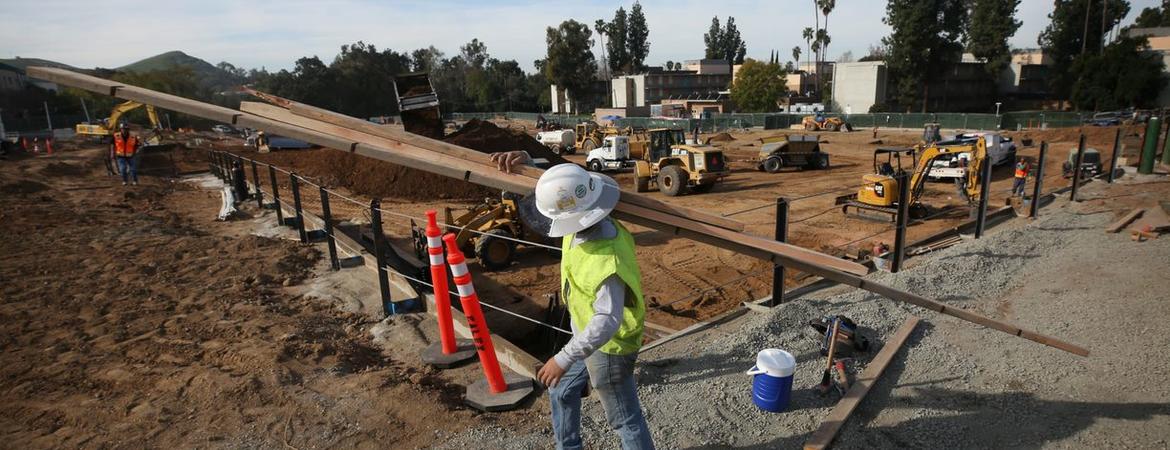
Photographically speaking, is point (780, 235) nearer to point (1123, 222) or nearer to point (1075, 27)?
point (1123, 222)

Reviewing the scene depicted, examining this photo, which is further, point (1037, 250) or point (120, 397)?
point (1037, 250)

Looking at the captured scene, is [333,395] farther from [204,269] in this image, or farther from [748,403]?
[204,269]

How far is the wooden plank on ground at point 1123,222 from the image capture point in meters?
7.82

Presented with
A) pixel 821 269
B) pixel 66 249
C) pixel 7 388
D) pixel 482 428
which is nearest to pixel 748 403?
pixel 821 269

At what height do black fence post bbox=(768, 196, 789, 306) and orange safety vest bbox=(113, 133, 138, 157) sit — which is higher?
orange safety vest bbox=(113, 133, 138, 157)

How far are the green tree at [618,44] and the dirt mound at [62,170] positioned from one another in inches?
3049

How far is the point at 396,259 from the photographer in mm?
7305

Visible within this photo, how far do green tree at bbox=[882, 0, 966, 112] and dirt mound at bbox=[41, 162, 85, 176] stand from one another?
56062 millimetres

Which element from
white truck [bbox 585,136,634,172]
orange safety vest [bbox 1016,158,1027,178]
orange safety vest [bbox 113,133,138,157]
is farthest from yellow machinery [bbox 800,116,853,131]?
orange safety vest [bbox 113,133,138,157]

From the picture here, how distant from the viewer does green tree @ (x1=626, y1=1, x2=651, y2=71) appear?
89.4m

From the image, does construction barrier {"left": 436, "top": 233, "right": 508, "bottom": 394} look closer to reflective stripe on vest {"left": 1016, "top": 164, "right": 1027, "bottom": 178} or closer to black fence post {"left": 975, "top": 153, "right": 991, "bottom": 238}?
black fence post {"left": 975, "top": 153, "right": 991, "bottom": 238}

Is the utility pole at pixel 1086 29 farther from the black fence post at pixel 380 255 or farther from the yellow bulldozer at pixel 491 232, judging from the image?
the black fence post at pixel 380 255

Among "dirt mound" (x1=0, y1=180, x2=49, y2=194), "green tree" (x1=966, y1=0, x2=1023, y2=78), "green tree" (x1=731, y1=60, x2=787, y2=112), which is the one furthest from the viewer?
"green tree" (x1=731, y1=60, x2=787, y2=112)

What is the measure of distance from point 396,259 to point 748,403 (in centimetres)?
517
